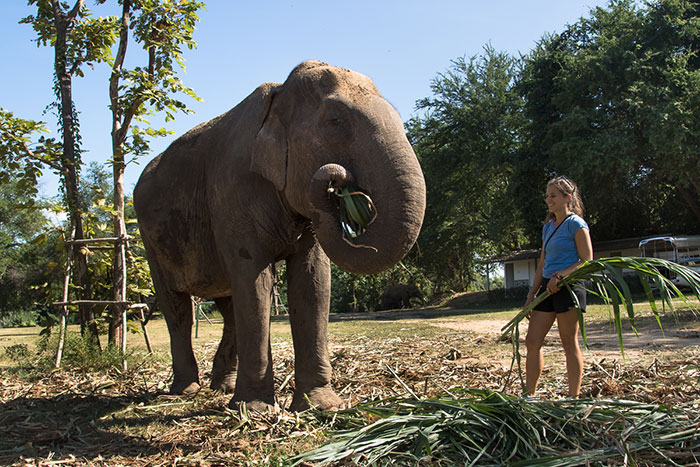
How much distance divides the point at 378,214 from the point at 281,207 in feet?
4.30

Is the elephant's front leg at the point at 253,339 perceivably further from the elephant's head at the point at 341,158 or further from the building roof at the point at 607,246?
the building roof at the point at 607,246

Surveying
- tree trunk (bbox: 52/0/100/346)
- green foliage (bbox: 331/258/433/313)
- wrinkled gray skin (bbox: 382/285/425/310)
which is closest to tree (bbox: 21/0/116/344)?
tree trunk (bbox: 52/0/100/346)

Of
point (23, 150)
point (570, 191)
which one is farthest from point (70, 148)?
point (570, 191)

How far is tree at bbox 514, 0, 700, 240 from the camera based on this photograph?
2303cm

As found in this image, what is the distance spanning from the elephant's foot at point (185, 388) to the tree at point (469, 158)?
87.5ft

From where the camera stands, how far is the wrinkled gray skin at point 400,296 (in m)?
37.0

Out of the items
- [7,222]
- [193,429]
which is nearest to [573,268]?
[193,429]

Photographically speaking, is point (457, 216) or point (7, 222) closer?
point (457, 216)

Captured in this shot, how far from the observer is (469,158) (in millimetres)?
33719

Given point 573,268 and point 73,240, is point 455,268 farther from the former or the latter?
point 573,268

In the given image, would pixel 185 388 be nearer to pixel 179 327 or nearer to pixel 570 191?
pixel 179 327

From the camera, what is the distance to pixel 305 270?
5.46 metres

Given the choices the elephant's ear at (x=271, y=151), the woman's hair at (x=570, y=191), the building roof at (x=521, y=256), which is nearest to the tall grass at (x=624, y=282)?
the woman's hair at (x=570, y=191)

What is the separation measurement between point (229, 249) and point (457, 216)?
32489 mm
